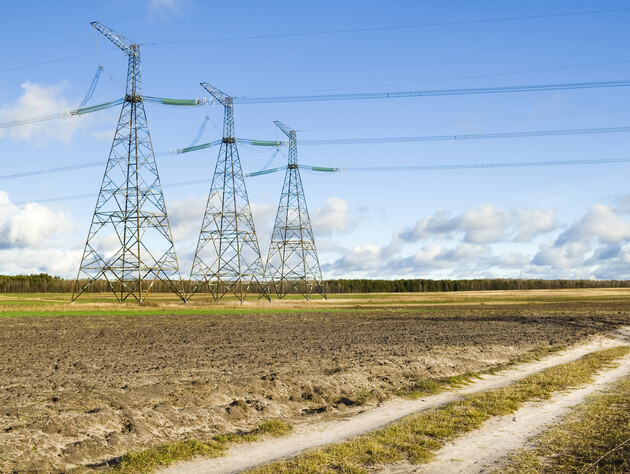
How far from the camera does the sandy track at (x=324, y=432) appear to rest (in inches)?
403

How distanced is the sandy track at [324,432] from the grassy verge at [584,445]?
11.3ft

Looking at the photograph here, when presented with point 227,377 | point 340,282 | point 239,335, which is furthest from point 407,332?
Result: point 340,282

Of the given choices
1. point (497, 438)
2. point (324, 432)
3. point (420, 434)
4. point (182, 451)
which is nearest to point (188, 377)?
point (324, 432)

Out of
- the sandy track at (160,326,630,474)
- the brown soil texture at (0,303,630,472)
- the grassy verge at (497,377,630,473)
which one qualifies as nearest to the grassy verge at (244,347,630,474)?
the sandy track at (160,326,630,474)

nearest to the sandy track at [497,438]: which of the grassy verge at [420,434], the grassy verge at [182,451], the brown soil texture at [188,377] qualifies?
the grassy verge at [420,434]

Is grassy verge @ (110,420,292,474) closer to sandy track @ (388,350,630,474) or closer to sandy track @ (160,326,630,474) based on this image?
sandy track @ (160,326,630,474)

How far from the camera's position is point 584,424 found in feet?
41.1

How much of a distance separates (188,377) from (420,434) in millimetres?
8879

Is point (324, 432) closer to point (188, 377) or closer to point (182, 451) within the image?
point (182, 451)

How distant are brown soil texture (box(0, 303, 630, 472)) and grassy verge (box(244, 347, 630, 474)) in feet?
8.66

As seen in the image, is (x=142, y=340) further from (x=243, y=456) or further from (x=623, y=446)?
(x=623, y=446)

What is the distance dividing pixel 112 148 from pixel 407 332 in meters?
40.0

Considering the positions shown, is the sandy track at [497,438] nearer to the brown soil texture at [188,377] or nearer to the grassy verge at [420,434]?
the grassy verge at [420,434]

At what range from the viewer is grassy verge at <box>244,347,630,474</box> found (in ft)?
32.9
